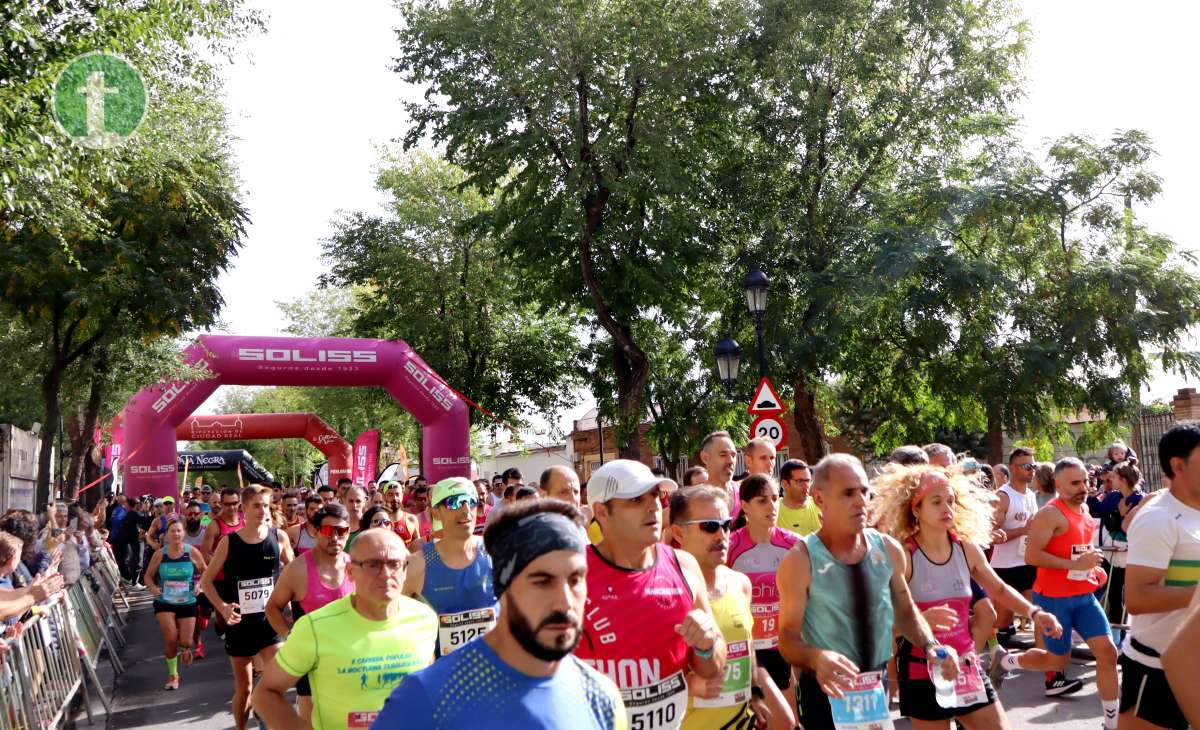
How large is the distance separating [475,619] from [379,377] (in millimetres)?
21649

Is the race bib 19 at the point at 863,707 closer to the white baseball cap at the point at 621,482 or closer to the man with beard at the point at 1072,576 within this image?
the white baseball cap at the point at 621,482

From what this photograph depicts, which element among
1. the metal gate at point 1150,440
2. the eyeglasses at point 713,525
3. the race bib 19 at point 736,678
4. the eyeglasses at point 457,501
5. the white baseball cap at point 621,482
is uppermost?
the metal gate at point 1150,440

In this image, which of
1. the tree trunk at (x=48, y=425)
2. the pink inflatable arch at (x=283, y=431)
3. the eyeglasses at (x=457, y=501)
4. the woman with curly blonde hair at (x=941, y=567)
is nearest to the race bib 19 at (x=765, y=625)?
the woman with curly blonde hair at (x=941, y=567)

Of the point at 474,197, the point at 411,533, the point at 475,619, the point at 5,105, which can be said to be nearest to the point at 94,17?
the point at 5,105

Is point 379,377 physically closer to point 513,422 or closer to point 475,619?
point 513,422

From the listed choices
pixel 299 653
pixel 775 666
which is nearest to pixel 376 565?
pixel 299 653

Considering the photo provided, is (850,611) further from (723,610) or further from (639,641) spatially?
(639,641)

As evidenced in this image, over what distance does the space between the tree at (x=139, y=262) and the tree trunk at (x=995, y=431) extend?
47.4 ft

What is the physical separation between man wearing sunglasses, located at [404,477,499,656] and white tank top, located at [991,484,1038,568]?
626cm

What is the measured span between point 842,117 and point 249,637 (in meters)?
18.7

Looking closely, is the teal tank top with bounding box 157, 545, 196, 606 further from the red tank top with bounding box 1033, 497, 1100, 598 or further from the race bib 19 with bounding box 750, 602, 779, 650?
the red tank top with bounding box 1033, 497, 1100, 598

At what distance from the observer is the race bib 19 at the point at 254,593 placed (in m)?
9.22

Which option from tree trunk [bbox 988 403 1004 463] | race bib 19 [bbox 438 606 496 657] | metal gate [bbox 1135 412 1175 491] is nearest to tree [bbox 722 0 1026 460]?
tree trunk [bbox 988 403 1004 463]

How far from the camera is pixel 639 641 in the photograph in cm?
425
